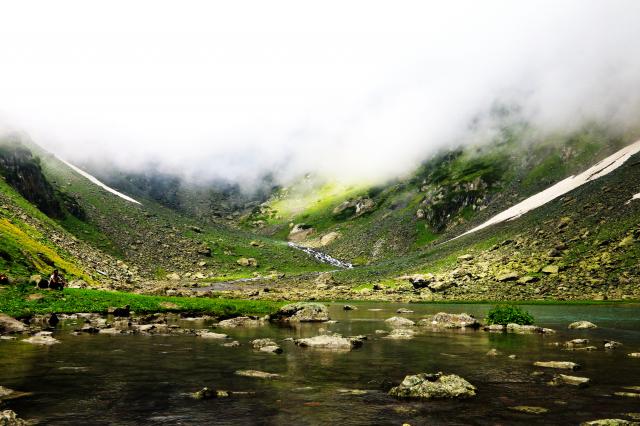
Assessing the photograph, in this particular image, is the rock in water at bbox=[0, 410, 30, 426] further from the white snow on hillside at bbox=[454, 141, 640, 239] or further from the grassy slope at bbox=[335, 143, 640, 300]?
the white snow on hillside at bbox=[454, 141, 640, 239]

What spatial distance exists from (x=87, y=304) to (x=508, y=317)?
5363 centimetres

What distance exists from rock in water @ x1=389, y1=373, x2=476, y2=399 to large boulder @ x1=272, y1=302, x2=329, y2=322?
140 ft

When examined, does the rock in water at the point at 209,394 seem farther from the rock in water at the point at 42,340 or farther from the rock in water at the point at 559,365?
the rock in water at the point at 559,365

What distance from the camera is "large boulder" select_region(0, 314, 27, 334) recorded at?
38838mm

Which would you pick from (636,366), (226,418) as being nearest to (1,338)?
(226,418)

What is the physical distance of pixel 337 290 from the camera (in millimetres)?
144750

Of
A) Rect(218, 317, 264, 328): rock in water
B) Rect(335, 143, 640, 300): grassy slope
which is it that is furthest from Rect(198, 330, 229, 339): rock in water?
Rect(335, 143, 640, 300): grassy slope

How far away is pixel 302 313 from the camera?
65.8 metres

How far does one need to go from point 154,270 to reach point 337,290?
283 feet

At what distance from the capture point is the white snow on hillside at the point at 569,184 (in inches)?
6885

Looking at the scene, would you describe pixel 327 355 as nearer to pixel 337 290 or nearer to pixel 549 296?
pixel 549 296

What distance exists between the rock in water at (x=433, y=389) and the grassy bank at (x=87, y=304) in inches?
1624

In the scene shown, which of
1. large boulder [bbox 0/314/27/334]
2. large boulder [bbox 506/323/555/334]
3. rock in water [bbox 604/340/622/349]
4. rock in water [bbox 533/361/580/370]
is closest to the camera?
rock in water [bbox 533/361/580/370]

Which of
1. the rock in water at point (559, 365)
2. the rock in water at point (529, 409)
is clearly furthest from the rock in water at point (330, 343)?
the rock in water at point (529, 409)
